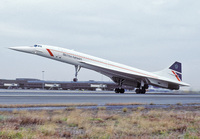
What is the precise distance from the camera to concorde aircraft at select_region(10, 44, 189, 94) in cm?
3750

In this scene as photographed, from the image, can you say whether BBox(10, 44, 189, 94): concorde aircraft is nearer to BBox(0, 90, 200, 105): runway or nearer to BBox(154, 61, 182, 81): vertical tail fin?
BBox(154, 61, 182, 81): vertical tail fin

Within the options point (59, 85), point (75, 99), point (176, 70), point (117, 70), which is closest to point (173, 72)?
point (176, 70)

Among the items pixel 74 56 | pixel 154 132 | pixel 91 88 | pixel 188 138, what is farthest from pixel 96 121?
pixel 91 88

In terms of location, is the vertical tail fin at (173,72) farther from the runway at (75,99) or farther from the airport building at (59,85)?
the airport building at (59,85)

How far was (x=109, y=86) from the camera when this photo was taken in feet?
366

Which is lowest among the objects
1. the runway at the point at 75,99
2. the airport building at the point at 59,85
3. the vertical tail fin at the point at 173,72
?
the runway at the point at 75,99

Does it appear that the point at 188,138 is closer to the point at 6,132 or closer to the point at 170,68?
the point at 6,132

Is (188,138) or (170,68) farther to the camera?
(170,68)

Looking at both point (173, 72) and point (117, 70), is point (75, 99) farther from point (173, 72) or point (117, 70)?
point (173, 72)

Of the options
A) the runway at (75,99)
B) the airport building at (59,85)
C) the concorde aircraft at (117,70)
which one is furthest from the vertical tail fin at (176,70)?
the airport building at (59,85)

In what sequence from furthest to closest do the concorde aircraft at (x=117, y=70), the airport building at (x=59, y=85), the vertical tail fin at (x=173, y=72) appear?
the airport building at (x=59, y=85)
the vertical tail fin at (x=173, y=72)
the concorde aircraft at (x=117, y=70)

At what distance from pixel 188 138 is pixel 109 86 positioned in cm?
10450

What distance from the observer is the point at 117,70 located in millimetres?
41594

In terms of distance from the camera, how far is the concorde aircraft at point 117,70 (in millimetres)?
37500
